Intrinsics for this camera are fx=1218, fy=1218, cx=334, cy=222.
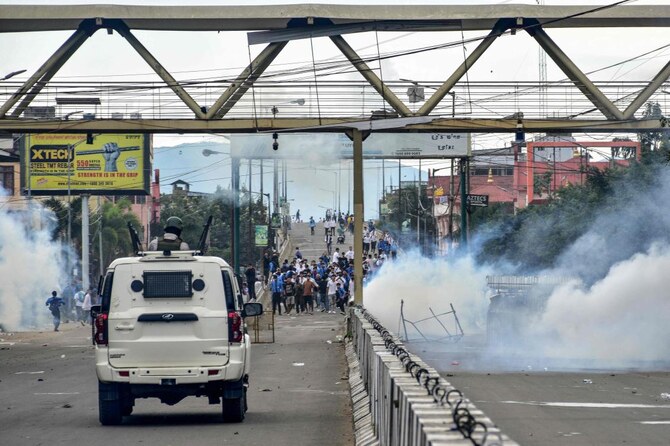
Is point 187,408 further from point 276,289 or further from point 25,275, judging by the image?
point 25,275

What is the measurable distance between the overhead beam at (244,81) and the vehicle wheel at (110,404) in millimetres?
15106

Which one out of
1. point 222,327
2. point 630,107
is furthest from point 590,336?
point 222,327

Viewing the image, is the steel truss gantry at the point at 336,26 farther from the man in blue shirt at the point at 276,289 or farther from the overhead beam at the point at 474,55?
the man in blue shirt at the point at 276,289

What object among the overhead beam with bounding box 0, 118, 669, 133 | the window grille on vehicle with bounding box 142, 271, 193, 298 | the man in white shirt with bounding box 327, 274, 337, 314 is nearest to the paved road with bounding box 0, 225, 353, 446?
the window grille on vehicle with bounding box 142, 271, 193, 298

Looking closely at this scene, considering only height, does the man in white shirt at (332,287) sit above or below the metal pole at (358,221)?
below

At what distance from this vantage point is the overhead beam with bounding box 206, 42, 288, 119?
28359 millimetres

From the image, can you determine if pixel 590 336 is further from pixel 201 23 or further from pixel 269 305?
pixel 269 305

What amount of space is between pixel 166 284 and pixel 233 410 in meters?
1.71

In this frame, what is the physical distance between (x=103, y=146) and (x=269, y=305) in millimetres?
21957

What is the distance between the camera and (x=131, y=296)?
554 inches

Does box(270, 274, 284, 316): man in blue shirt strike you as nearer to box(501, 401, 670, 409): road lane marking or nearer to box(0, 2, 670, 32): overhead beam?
box(0, 2, 670, 32): overhead beam

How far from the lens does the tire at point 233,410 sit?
46.9 feet

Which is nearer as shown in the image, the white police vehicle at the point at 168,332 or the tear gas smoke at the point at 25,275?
the white police vehicle at the point at 168,332

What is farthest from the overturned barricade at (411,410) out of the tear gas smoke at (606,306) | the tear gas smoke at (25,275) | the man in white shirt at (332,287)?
the tear gas smoke at (25,275)
